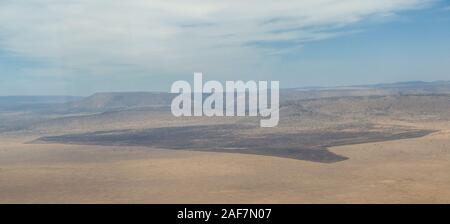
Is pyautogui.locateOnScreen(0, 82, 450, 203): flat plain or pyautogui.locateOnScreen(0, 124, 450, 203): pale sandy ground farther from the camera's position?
pyautogui.locateOnScreen(0, 82, 450, 203): flat plain

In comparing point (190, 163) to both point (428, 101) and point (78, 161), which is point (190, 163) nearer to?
point (78, 161)

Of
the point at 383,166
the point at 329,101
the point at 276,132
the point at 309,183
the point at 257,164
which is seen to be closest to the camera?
the point at 309,183

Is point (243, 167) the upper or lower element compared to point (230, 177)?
upper

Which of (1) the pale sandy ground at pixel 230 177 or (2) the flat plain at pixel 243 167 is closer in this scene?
(1) the pale sandy ground at pixel 230 177

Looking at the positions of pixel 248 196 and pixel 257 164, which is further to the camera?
pixel 257 164

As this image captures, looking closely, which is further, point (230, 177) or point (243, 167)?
point (243, 167)

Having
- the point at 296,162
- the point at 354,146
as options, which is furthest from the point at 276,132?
the point at 296,162

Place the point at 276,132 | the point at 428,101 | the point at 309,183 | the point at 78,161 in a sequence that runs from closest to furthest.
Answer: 1. the point at 309,183
2. the point at 78,161
3. the point at 276,132
4. the point at 428,101

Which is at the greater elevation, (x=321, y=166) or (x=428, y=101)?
(x=428, y=101)
